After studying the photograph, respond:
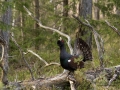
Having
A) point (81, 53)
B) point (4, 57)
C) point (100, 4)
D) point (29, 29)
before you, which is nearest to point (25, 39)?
point (29, 29)

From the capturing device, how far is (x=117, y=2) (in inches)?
469

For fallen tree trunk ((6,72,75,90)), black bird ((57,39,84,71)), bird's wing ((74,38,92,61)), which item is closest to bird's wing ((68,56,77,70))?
black bird ((57,39,84,71))

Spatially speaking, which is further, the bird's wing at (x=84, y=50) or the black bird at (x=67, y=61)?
the bird's wing at (x=84, y=50)

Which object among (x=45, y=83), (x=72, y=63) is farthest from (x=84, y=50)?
(x=45, y=83)

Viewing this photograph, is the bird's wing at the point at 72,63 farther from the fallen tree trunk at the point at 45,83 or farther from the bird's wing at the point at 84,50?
the bird's wing at the point at 84,50

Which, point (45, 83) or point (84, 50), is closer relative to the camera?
point (45, 83)

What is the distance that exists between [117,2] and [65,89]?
562 cm

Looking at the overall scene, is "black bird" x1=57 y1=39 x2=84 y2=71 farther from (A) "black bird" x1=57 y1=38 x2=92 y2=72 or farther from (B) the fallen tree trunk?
(B) the fallen tree trunk

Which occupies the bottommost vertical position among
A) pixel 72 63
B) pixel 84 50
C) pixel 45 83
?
pixel 45 83

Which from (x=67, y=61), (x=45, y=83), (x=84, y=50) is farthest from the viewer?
(x=84, y=50)

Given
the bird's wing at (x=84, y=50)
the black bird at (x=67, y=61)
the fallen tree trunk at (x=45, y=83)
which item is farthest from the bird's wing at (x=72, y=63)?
the bird's wing at (x=84, y=50)

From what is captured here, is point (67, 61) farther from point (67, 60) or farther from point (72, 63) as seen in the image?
point (72, 63)

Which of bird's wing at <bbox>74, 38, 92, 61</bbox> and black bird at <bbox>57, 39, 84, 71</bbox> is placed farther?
bird's wing at <bbox>74, 38, 92, 61</bbox>

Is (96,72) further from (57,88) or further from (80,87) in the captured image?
(57,88)
